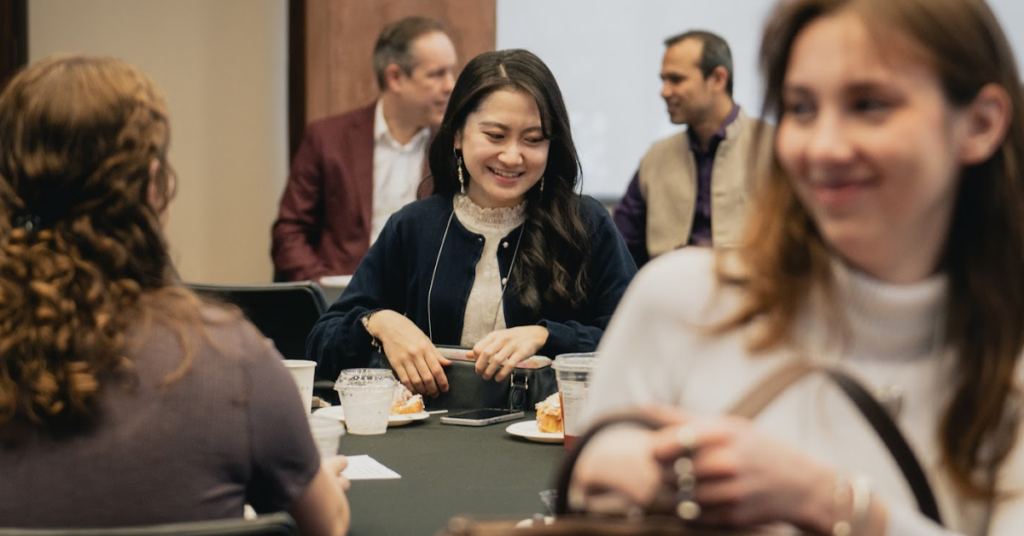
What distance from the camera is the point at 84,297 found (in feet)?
4.28

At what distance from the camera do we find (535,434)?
2066 millimetres

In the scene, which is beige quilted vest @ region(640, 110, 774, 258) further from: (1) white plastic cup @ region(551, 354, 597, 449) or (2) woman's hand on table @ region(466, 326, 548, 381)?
(1) white plastic cup @ region(551, 354, 597, 449)

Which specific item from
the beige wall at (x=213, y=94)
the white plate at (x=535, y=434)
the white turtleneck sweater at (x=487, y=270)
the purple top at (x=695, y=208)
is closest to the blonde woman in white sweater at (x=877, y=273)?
the white plate at (x=535, y=434)

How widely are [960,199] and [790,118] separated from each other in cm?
22

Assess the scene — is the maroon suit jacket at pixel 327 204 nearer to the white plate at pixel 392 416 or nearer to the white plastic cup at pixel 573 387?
the white plate at pixel 392 416

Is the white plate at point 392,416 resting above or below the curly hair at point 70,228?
below

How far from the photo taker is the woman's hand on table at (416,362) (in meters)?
2.38

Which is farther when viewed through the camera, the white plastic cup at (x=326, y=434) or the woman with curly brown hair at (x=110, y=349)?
the white plastic cup at (x=326, y=434)

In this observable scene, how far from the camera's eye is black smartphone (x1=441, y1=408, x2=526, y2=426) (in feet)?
7.29

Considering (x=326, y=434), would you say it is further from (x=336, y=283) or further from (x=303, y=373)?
(x=336, y=283)

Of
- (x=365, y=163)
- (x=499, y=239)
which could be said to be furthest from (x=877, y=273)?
(x=365, y=163)

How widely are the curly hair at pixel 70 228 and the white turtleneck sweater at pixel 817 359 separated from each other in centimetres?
52

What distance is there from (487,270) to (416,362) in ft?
1.67

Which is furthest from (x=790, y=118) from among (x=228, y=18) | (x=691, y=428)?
(x=228, y=18)
